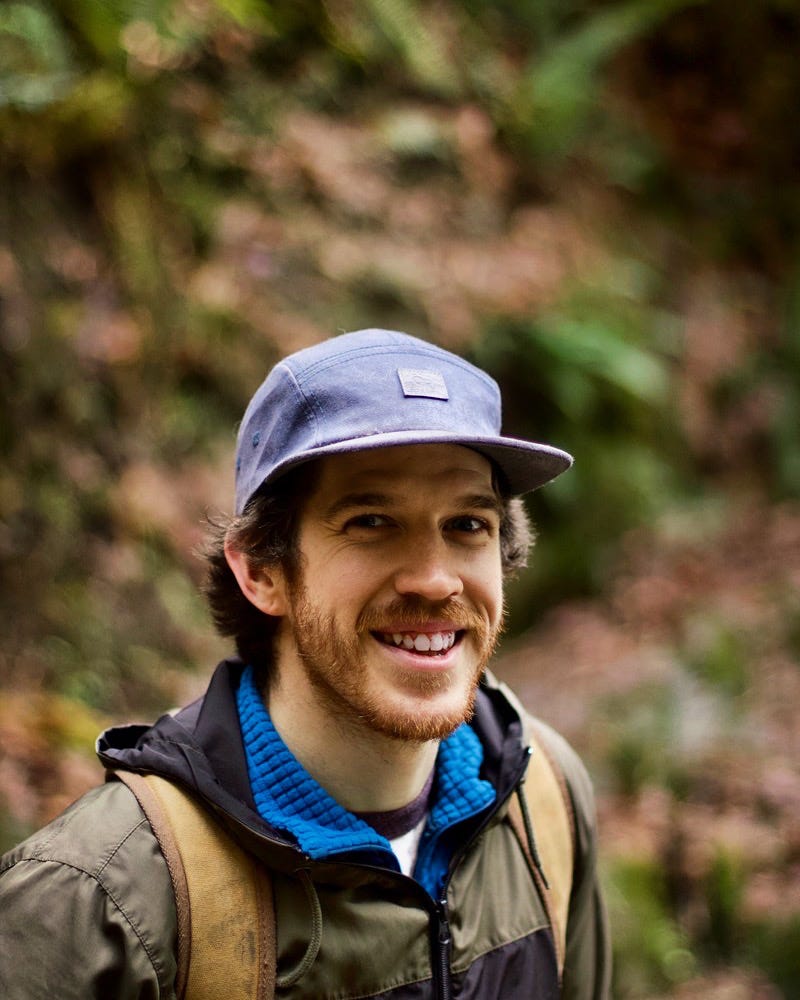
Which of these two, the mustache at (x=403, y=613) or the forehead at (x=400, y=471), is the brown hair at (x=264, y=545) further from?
the mustache at (x=403, y=613)

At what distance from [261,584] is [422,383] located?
22.6 inches

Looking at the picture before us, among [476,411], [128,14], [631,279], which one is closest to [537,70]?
[631,279]

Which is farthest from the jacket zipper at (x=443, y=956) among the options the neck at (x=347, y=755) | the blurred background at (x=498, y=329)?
the blurred background at (x=498, y=329)

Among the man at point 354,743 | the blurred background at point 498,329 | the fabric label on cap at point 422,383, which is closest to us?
the man at point 354,743

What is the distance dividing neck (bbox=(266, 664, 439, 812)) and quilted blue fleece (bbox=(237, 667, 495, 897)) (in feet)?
0.11

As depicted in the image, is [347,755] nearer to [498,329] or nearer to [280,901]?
→ [280,901]

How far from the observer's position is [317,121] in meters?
6.76

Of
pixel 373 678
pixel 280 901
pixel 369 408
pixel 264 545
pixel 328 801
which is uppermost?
pixel 369 408

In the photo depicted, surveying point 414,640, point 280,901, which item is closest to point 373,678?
point 414,640

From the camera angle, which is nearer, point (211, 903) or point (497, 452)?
point (211, 903)

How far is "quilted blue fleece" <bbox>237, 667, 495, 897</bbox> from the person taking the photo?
1.74m

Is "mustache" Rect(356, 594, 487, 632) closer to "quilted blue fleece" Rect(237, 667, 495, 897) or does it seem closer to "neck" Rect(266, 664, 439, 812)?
"neck" Rect(266, 664, 439, 812)

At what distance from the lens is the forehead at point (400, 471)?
179 cm

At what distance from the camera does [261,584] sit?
2016 millimetres
